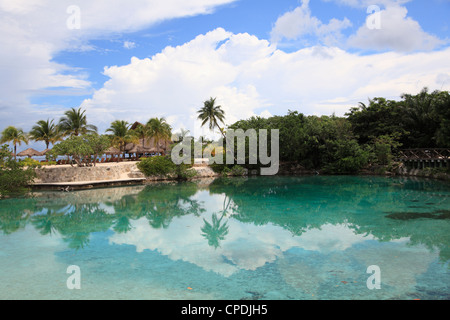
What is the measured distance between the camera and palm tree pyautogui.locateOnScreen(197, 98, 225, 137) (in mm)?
37156

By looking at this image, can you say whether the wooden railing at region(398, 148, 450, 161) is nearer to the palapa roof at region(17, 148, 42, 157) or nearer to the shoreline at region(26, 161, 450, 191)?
the shoreline at region(26, 161, 450, 191)

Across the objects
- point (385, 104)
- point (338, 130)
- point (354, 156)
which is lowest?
point (354, 156)

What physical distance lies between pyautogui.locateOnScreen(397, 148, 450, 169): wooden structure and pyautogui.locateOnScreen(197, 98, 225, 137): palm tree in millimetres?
18516

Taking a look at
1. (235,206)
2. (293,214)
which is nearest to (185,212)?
(235,206)

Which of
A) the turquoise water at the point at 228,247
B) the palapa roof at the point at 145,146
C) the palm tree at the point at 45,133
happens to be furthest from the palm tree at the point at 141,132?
the turquoise water at the point at 228,247

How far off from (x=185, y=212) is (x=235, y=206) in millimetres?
2602

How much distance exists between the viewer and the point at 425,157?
1001 inches

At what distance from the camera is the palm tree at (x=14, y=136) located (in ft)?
110

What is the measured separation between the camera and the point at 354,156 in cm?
2811

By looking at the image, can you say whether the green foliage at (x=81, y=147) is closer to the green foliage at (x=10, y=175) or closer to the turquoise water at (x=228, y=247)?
the green foliage at (x=10, y=175)

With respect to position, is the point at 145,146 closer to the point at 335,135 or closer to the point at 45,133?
the point at 45,133

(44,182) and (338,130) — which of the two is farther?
(338,130)
